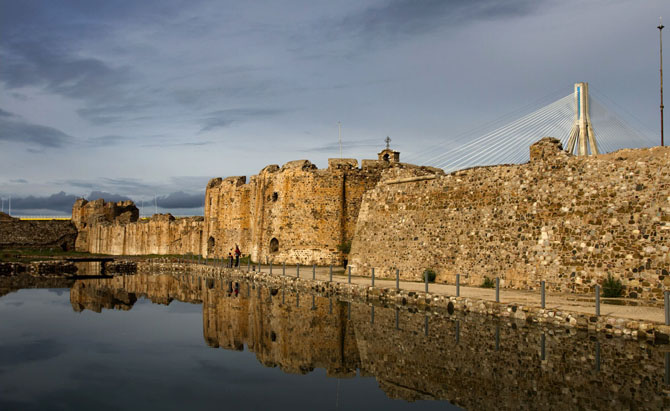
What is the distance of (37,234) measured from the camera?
66438 millimetres

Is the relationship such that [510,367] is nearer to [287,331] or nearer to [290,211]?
[287,331]

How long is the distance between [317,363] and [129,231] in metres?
55.0

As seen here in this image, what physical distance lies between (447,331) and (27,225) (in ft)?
219

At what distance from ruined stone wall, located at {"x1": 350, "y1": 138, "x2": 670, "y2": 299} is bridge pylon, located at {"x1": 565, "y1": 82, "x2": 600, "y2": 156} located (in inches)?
82.9

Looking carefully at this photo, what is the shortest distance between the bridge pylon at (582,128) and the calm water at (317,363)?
915cm

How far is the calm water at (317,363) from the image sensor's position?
781 cm

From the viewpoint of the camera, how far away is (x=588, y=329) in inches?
461

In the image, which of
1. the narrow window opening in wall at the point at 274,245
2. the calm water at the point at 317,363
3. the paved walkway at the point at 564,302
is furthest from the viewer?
the narrow window opening in wall at the point at 274,245

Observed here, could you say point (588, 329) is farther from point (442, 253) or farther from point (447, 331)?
point (442, 253)

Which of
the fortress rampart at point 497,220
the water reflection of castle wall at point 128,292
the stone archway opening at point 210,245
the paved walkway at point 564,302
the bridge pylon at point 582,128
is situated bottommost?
the water reflection of castle wall at point 128,292

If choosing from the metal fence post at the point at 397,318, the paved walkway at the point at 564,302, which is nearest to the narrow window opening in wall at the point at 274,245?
the paved walkway at the point at 564,302

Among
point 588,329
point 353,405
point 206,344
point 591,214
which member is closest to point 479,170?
point 591,214

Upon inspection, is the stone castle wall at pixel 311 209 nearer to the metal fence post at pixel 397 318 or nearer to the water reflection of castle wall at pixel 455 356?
the water reflection of castle wall at pixel 455 356

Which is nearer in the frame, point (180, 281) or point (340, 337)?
point (340, 337)
